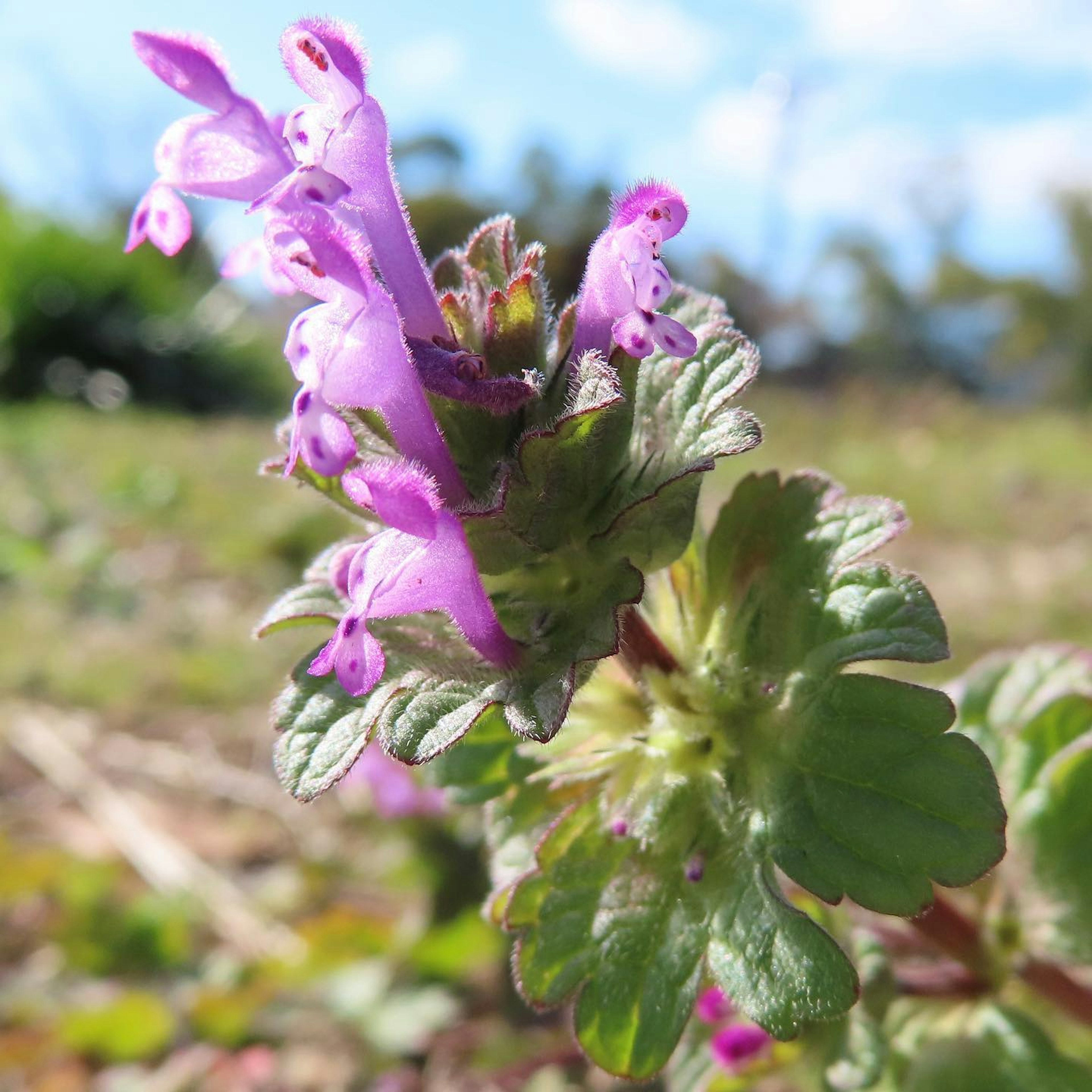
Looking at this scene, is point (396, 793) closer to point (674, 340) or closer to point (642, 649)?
point (642, 649)

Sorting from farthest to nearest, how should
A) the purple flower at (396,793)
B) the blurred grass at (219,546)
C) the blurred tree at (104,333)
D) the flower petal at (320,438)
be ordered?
the blurred tree at (104,333) < the blurred grass at (219,546) < the purple flower at (396,793) < the flower petal at (320,438)


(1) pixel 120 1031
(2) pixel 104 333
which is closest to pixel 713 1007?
(1) pixel 120 1031

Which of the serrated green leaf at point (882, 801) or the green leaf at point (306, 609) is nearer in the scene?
the serrated green leaf at point (882, 801)

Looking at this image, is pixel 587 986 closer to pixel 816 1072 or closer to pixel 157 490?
pixel 816 1072

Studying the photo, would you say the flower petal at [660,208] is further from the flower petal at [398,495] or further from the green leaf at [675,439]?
the flower petal at [398,495]

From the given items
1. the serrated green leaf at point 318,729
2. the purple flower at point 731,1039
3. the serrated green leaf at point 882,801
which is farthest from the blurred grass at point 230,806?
the purple flower at point 731,1039
